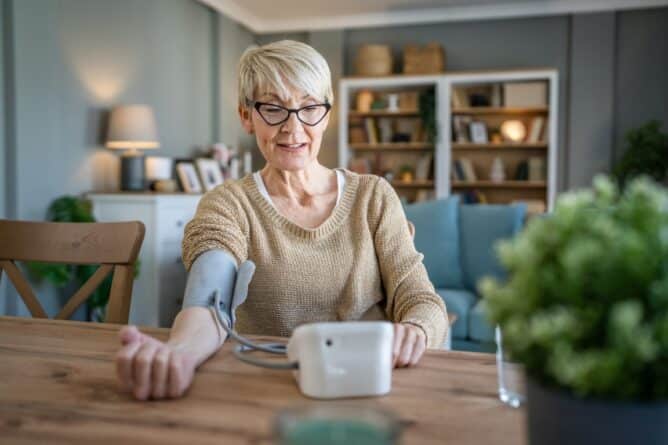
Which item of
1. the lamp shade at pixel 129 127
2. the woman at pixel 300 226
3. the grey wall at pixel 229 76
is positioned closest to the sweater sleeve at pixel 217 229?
the woman at pixel 300 226

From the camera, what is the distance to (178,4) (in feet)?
17.4

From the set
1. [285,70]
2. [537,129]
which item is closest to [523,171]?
[537,129]

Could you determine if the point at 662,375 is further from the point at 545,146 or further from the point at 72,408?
the point at 545,146

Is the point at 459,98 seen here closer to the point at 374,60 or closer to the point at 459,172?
the point at 459,172

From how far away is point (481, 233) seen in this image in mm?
3717

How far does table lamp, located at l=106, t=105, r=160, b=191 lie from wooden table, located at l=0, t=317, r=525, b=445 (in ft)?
10.7

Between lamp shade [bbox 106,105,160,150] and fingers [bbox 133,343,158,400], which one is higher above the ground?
lamp shade [bbox 106,105,160,150]

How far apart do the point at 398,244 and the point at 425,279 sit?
0.37 feet

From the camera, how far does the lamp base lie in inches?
167

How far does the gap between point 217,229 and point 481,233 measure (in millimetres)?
2668

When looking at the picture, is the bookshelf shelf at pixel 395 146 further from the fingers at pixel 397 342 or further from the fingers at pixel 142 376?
the fingers at pixel 142 376

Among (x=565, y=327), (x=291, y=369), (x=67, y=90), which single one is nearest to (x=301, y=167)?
(x=291, y=369)

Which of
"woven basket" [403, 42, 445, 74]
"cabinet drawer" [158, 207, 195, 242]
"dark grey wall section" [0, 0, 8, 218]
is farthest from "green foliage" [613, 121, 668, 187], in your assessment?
"dark grey wall section" [0, 0, 8, 218]

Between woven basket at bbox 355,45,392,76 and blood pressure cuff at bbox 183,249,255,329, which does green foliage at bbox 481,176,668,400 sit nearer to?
blood pressure cuff at bbox 183,249,255,329
